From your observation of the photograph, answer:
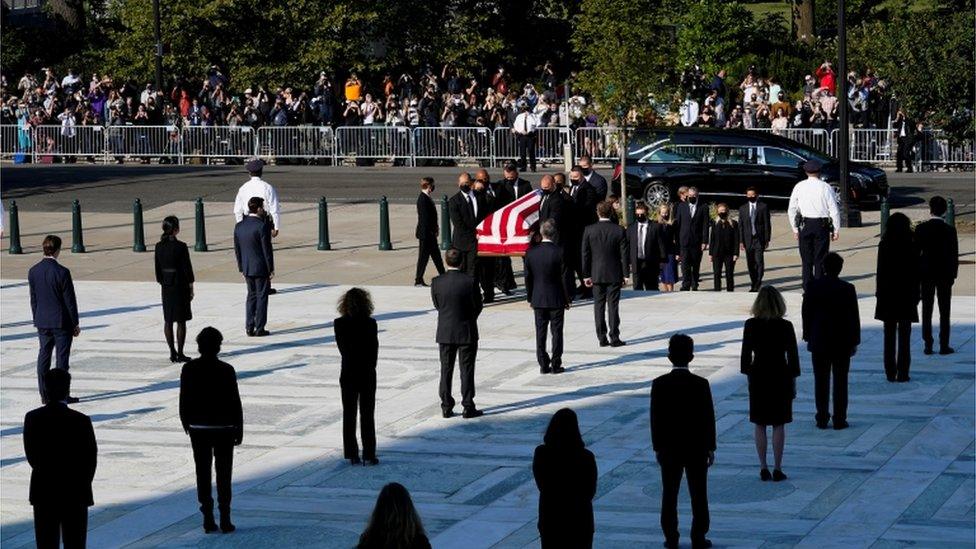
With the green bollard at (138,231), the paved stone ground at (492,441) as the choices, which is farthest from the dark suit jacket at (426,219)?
the green bollard at (138,231)

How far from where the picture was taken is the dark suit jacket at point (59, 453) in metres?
12.1

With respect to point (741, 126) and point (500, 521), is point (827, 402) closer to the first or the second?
point (500, 521)

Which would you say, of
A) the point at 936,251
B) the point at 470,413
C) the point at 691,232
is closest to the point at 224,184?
the point at 691,232

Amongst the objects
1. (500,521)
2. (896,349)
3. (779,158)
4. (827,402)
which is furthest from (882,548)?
(779,158)

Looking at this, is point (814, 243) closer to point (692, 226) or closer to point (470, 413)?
point (692, 226)

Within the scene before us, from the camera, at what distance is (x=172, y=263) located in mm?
20516

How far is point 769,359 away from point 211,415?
4221mm

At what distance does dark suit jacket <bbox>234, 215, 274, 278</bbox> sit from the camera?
865 inches

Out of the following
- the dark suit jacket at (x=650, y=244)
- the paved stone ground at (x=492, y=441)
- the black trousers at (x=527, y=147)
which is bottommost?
the paved stone ground at (x=492, y=441)

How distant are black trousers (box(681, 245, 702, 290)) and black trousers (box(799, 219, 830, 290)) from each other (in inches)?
97.3

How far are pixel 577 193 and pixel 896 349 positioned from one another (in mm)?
Answer: 5991

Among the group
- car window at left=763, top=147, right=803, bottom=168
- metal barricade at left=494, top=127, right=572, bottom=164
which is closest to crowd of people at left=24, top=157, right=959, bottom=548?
car window at left=763, top=147, right=803, bottom=168

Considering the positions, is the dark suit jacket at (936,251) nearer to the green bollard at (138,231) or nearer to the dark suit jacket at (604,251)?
the dark suit jacket at (604,251)

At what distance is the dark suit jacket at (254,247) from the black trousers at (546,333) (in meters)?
3.97
